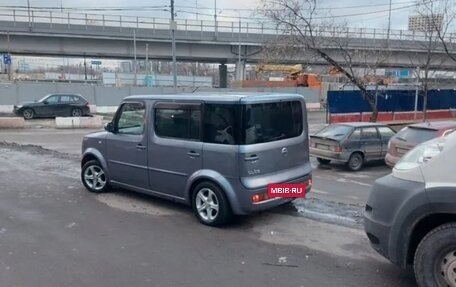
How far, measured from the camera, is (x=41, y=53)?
1784 inches

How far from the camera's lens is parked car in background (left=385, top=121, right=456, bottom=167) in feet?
35.5

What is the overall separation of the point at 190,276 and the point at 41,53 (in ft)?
151

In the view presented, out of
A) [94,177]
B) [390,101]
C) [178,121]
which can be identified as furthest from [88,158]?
[390,101]

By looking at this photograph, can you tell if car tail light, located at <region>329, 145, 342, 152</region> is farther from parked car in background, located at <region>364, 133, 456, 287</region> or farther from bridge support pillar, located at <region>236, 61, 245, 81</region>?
bridge support pillar, located at <region>236, 61, 245, 81</region>

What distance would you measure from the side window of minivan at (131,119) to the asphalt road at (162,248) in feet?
3.80

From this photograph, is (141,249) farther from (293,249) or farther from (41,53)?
(41,53)

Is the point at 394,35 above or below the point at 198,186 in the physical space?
above

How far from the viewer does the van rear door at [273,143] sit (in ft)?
18.4

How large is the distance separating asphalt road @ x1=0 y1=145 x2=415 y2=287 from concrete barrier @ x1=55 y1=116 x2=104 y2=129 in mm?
15894

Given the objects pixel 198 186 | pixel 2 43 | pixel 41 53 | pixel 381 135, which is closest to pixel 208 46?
pixel 41 53

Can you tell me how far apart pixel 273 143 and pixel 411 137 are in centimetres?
644

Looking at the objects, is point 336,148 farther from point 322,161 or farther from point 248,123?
point 248,123

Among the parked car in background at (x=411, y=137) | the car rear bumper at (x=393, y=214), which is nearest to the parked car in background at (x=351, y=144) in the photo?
the parked car in background at (x=411, y=137)

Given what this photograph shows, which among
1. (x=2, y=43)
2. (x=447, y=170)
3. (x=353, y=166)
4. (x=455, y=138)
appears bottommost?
(x=353, y=166)
